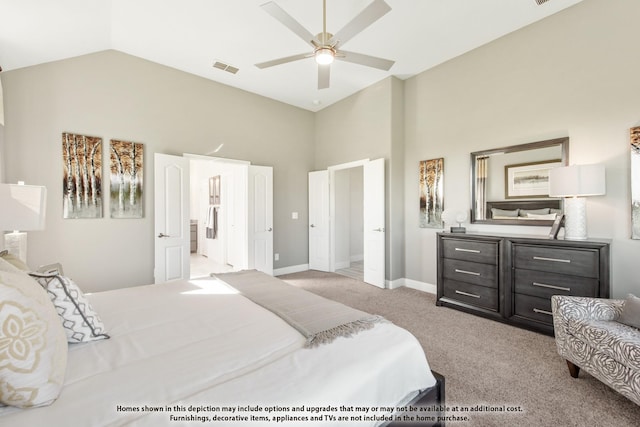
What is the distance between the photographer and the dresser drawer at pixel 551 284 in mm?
2508

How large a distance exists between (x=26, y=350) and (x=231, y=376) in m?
0.67

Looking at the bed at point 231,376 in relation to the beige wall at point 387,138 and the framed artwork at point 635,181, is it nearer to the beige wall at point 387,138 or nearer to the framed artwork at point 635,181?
the framed artwork at point 635,181

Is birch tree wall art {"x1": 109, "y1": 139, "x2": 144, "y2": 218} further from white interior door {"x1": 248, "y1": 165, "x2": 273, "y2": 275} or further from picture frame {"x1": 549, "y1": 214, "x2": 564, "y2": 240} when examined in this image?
picture frame {"x1": 549, "y1": 214, "x2": 564, "y2": 240}

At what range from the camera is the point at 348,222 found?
652cm

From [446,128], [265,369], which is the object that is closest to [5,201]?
[265,369]

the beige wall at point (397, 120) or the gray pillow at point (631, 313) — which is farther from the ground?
the beige wall at point (397, 120)

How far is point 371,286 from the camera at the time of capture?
15.2 ft

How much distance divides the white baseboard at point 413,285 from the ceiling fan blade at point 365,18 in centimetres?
349

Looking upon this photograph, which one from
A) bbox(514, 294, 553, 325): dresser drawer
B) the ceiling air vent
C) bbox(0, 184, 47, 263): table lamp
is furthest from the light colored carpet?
the ceiling air vent

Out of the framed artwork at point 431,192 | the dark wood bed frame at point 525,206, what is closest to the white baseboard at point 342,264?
the framed artwork at point 431,192

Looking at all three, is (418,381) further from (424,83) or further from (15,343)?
(424,83)

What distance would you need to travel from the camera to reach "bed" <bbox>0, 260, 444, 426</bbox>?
0.87m

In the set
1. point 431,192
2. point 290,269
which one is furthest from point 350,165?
point 290,269

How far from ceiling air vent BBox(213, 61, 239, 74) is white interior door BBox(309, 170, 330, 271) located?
7.69ft
